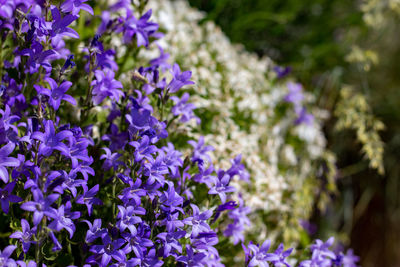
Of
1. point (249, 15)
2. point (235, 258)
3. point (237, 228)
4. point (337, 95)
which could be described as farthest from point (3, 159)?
point (337, 95)

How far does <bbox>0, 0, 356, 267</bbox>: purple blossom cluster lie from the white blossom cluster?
0.31 meters

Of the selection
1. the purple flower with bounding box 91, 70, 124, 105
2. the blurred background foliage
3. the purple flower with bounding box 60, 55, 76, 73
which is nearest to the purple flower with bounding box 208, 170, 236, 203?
the purple flower with bounding box 91, 70, 124, 105

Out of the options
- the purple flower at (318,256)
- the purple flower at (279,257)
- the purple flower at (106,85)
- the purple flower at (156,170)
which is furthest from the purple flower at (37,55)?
the purple flower at (318,256)

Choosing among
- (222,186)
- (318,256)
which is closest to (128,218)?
(222,186)

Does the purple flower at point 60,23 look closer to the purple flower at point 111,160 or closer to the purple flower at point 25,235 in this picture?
the purple flower at point 111,160

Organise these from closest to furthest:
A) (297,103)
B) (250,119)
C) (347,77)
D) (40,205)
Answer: (40,205)
(250,119)
(297,103)
(347,77)

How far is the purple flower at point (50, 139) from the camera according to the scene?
814mm

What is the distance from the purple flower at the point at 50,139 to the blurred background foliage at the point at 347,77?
1.57 meters

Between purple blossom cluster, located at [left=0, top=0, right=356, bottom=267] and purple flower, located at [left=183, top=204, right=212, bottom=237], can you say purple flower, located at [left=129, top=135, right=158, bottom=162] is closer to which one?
purple blossom cluster, located at [left=0, top=0, right=356, bottom=267]

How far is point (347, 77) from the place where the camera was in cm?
244

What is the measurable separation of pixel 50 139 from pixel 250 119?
113 centimetres

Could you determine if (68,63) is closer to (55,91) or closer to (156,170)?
(55,91)

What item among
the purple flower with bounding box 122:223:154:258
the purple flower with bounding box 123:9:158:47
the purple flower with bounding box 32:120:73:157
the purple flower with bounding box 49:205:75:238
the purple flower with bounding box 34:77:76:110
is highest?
the purple flower with bounding box 123:9:158:47

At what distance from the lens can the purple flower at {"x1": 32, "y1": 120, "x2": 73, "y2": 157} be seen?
814 millimetres
